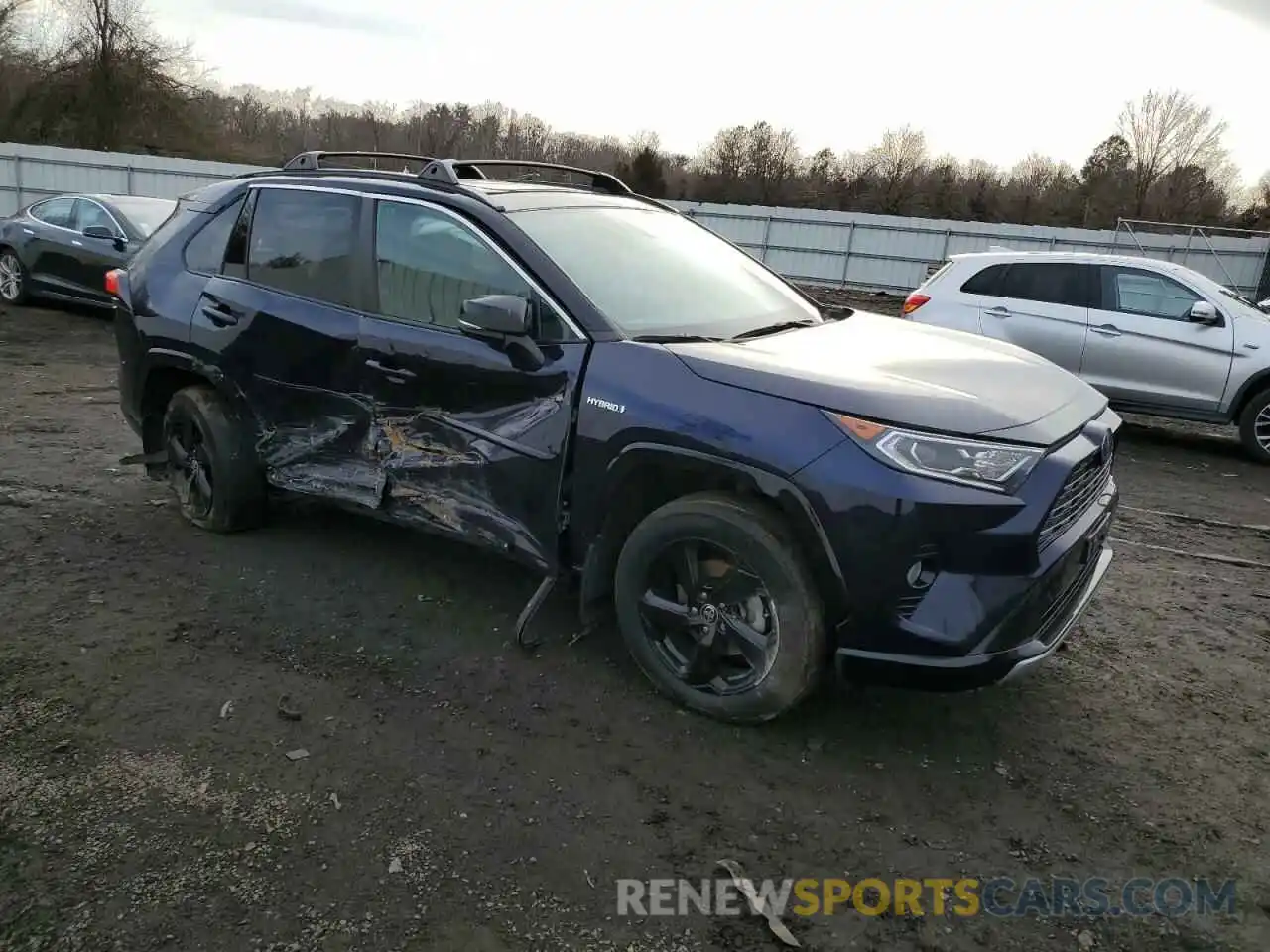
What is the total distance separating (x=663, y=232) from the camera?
13.9 ft

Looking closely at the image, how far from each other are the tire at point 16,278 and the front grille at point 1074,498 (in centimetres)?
1283

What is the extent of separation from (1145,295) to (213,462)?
26.0 ft

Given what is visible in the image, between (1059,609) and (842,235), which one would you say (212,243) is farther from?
(842,235)

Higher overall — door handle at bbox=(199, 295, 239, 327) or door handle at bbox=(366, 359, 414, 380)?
door handle at bbox=(199, 295, 239, 327)

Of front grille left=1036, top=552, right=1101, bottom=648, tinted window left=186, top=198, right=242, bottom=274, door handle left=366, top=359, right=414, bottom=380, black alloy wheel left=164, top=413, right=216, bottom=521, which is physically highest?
tinted window left=186, top=198, right=242, bottom=274

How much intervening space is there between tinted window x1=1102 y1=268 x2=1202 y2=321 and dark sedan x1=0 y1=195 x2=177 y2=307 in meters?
9.70

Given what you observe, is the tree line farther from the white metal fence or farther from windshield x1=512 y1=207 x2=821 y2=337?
windshield x1=512 y1=207 x2=821 y2=337

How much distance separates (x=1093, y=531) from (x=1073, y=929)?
1.36 meters

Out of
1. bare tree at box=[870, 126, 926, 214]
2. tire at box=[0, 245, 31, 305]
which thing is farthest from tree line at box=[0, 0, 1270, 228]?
tire at box=[0, 245, 31, 305]

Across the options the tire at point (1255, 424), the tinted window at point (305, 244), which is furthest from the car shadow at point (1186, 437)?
the tinted window at point (305, 244)

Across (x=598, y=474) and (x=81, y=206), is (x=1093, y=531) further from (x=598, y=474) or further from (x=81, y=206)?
(x=81, y=206)

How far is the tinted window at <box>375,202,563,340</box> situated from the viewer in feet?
11.8

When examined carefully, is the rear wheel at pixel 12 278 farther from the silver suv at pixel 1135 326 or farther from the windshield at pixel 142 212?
the silver suv at pixel 1135 326

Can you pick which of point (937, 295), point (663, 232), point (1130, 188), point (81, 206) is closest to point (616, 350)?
point (663, 232)
